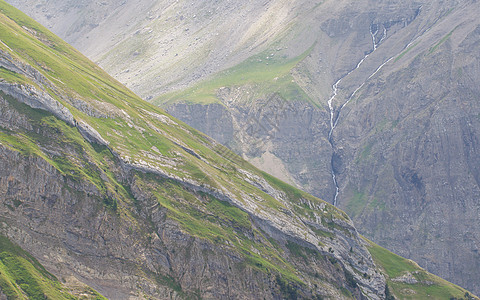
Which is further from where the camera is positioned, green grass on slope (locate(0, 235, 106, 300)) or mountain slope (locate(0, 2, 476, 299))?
mountain slope (locate(0, 2, 476, 299))

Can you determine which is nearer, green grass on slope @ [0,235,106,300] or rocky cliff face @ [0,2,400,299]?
green grass on slope @ [0,235,106,300]

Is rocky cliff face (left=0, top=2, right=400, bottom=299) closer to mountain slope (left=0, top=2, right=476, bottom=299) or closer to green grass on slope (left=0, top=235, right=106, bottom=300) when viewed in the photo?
mountain slope (left=0, top=2, right=476, bottom=299)

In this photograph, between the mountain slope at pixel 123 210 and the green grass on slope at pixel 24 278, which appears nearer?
the green grass on slope at pixel 24 278

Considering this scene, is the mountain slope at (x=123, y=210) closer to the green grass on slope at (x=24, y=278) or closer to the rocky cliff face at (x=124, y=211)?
the rocky cliff face at (x=124, y=211)

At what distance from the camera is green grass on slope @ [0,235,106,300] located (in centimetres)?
10975

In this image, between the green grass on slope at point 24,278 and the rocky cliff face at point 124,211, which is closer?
the green grass on slope at point 24,278

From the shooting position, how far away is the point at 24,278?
115562 millimetres

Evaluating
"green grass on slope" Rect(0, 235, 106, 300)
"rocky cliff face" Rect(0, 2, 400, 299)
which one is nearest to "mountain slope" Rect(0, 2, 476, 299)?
"rocky cliff face" Rect(0, 2, 400, 299)

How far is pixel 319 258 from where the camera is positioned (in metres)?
195

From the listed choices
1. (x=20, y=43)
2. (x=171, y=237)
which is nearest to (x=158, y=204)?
(x=171, y=237)

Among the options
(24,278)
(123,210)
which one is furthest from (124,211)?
(24,278)

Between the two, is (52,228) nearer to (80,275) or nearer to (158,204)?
(80,275)

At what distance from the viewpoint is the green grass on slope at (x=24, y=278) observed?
360 ft

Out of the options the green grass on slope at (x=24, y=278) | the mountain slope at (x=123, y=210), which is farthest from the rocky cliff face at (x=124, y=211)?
the green grass on slope at (x=24, y=278)
